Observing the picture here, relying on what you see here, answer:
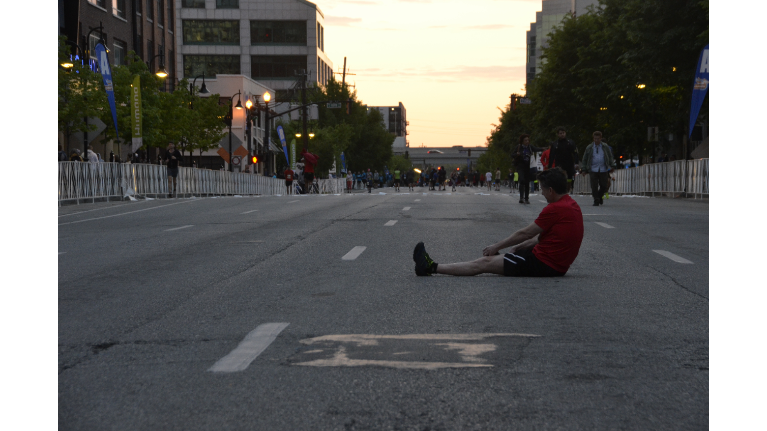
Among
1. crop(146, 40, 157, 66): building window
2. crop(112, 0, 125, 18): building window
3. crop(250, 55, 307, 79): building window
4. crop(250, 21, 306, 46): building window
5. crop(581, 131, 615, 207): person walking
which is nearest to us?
crop(581, 131, 615, 207): person walking

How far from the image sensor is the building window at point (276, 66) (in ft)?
347

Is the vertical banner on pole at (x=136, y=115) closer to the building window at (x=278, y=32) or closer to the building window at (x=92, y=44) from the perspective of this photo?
the building window at (x=92, y=44)

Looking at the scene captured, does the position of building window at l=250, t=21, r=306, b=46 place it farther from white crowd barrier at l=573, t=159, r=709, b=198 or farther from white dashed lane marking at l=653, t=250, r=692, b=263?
white dashed lane marking at l=653, t=250, r=692, b=263

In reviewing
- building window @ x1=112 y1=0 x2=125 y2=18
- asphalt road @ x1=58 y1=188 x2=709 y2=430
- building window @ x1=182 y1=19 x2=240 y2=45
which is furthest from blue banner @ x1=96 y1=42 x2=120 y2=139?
building window @ x1=182 y1=19 x2=240 y2=45

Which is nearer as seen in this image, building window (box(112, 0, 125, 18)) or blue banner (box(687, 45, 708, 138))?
blue banner (box(687, 45, 708, 138))

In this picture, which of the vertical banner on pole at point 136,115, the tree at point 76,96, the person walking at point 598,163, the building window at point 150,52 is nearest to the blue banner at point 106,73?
the tree at point 76,96

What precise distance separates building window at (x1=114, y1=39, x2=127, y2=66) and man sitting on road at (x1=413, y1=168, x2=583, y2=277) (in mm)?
44404

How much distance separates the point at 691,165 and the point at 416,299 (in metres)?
26.7

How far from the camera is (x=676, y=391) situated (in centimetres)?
462

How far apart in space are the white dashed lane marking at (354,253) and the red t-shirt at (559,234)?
2.65 m

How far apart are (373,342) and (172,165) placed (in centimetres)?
A: 3046

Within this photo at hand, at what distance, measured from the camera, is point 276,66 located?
106 m

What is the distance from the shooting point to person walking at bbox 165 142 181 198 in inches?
1382

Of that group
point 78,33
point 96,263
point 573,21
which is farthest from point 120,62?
point 96,263
